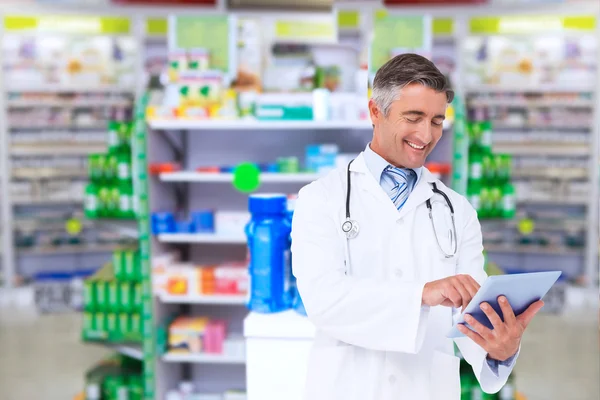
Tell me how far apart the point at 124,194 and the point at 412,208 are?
3.12m

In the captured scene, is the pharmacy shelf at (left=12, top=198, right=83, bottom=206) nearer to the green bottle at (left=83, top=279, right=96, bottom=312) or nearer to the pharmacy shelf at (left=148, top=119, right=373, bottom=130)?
the green bottle at (left=83, top=279, right=96, bottom=312)

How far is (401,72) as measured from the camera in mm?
1439

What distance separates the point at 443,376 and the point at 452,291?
0.39 m

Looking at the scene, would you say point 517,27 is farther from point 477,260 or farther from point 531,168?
point 477,260

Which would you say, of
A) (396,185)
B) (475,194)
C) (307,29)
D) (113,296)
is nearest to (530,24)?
(307,29)

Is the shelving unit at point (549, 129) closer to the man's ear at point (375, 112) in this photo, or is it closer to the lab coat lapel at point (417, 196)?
the lab coat lapel at point (417, 196)

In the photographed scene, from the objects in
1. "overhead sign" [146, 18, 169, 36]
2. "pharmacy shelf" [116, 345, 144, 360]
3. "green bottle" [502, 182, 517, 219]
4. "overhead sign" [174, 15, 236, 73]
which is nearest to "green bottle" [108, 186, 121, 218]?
"pharmacy shelf" [116, 345, 144, 360]

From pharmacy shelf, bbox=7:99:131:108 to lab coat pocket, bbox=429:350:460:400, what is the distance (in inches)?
294

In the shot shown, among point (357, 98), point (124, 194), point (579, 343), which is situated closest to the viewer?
point (357, 98)

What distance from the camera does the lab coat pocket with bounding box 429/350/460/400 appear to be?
160cm

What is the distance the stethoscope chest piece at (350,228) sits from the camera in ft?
4.96

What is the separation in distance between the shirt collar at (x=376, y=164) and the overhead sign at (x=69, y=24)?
7.48 m

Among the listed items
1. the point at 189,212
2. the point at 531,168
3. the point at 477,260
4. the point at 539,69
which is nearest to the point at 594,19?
the point at 539,69

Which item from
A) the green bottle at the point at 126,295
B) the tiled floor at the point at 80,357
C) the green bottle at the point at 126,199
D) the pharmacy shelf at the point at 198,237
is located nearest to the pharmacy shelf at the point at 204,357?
the green bottle at the point at 126,295
